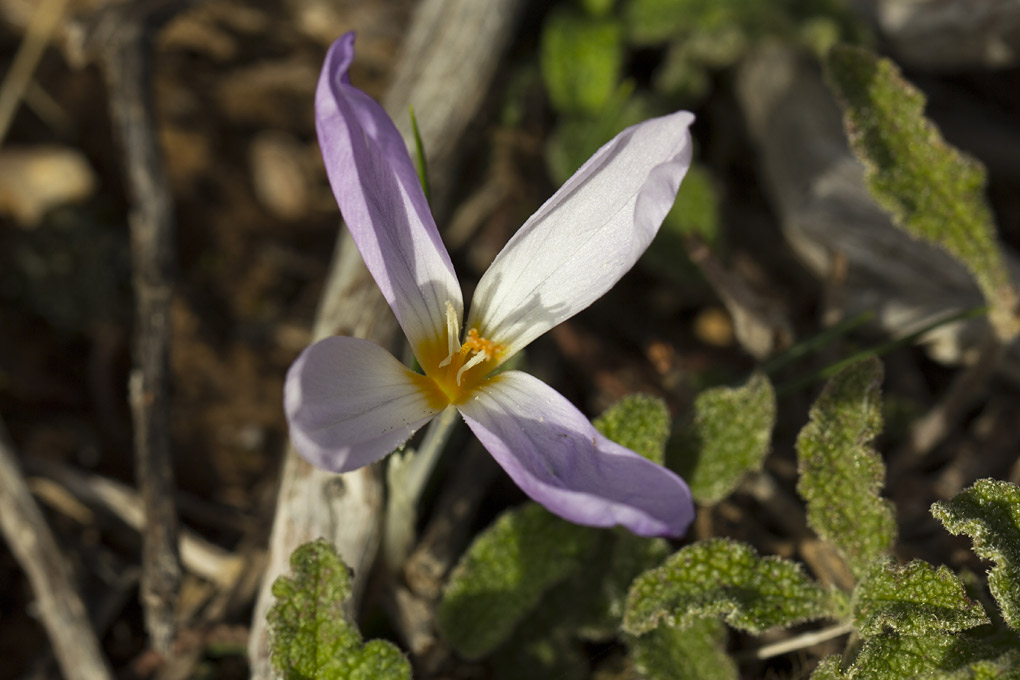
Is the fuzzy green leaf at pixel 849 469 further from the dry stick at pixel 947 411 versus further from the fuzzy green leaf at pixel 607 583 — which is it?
the dry stick at pixel 947 411

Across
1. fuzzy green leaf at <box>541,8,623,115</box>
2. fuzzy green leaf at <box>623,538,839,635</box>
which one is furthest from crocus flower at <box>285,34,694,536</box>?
fuzzy green leaf at <box>541,8,623,115</box>

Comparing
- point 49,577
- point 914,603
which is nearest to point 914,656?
point 914,603

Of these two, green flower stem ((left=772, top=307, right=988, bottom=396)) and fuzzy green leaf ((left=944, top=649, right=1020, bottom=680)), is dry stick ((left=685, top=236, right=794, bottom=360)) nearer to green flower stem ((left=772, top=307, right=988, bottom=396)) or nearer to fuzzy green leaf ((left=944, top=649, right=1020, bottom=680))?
green flower stem ((left=772, top=307, right=988, bottom=396))

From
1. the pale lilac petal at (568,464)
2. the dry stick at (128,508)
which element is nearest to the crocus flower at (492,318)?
the pale lilac petal at (568,464)

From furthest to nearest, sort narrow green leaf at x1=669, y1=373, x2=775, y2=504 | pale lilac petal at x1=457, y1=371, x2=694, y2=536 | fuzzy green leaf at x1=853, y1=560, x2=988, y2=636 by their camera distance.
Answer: narrow green leaf at x1=669, y1=373, x2=775, y2=504 → fuzzy green leaf at x1=853, y1=560, x2=988, y2=636 → pale lilac petal at x1=457, y1=371, x2=694, y2=536

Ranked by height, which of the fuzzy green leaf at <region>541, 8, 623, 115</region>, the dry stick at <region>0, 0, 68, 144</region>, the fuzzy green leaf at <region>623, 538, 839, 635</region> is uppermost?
the dry stick at <region>0, 0, 68, 144</region>

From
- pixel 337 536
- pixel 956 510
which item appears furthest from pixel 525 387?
pixel 956 510
